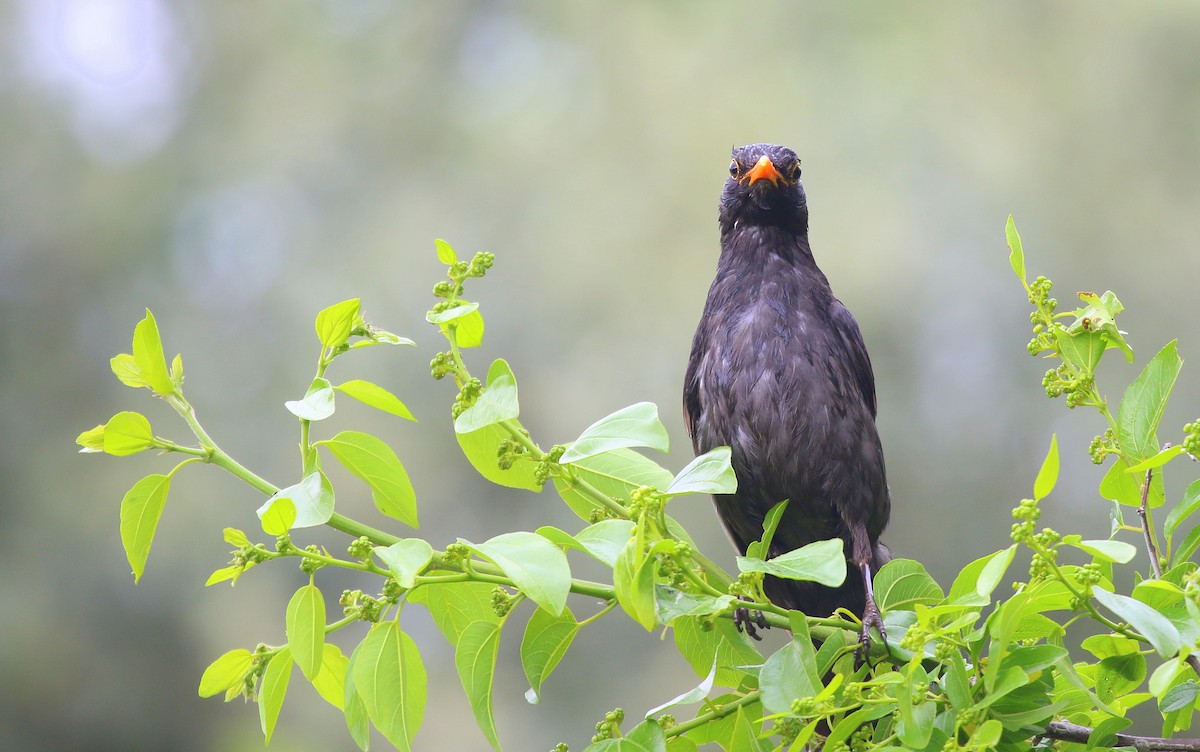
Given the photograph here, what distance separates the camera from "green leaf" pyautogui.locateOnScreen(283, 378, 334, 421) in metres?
1.50

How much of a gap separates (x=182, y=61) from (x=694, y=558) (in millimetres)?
11706

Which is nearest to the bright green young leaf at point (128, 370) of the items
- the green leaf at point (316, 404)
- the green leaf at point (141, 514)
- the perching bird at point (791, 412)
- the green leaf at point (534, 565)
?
the green leaf at point (141, 514)

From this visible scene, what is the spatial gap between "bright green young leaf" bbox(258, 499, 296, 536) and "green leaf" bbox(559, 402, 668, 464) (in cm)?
39

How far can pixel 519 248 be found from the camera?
10.3 m

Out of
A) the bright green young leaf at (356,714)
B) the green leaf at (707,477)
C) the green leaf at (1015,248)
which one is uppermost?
the green leaf at (1015,248)

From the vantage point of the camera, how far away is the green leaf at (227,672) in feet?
5.28

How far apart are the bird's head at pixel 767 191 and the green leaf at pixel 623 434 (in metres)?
2.27

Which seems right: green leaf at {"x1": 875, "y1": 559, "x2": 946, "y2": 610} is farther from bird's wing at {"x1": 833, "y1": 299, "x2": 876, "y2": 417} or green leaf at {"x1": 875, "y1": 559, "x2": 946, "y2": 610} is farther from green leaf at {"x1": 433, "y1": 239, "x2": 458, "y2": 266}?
bird's wing at {"x1": 833, "y1": 299, "x2": 876, "y2": 417}

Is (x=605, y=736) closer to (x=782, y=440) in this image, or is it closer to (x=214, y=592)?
(x=782, y=440)

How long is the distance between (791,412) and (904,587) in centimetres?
148

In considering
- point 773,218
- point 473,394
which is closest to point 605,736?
point 473,394

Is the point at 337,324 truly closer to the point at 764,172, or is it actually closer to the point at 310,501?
the point at 310,501

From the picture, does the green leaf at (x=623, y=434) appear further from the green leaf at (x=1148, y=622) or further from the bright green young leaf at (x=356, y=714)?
the green leaf at (x=1148, y=622)

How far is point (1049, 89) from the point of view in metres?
11.0
